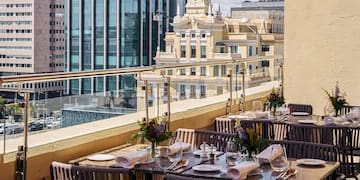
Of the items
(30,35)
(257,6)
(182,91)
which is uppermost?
(257,6)

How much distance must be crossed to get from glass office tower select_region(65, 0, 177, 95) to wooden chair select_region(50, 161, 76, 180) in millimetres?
11559

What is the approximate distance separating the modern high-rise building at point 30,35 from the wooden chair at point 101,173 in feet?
25.6

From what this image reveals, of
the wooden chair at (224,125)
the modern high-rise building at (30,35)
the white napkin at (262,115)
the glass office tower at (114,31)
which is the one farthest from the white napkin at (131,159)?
the glass office tower at (114,31)

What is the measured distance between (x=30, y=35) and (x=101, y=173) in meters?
10.9

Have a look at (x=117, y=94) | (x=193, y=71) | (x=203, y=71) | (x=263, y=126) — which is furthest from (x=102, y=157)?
(x=203, y=71)

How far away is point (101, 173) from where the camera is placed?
115 inches

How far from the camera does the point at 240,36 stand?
448 inches

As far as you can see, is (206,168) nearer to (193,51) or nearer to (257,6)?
(193,51)

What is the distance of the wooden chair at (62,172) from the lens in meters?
→ 3.02

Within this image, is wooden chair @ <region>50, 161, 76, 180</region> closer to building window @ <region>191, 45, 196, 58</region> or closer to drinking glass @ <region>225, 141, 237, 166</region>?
drinking glass @ <region>225, 141, 237, 166</region>

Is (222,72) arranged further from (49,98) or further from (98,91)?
(49,98)

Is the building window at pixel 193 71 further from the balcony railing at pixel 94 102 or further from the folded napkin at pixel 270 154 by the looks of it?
the folded napkin at pixel 270 154

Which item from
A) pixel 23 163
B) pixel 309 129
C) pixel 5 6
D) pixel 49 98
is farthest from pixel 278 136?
pixel 5 6

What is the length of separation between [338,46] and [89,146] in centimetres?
392
